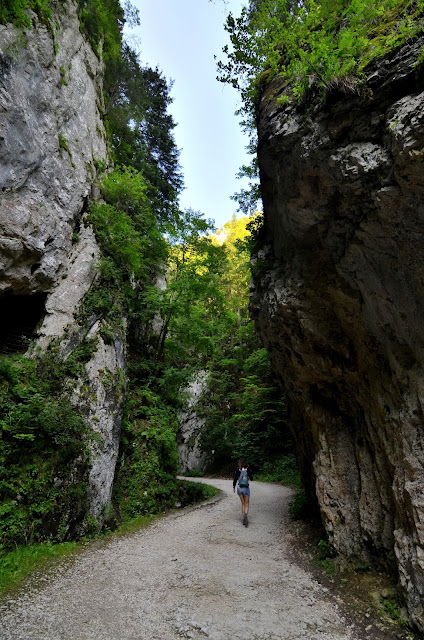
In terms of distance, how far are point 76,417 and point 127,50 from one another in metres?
22.2

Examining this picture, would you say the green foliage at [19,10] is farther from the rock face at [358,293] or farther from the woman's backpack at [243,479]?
the woman's backpack at [243,479]

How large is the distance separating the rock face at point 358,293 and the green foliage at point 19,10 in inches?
288

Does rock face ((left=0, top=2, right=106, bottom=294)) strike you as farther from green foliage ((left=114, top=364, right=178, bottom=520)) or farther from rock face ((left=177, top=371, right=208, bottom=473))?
rock face ((left=177, top=371, right=208, bottom=473))

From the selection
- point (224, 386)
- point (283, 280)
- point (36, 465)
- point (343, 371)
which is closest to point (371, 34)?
point (283, 280)

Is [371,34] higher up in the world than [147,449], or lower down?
higher up

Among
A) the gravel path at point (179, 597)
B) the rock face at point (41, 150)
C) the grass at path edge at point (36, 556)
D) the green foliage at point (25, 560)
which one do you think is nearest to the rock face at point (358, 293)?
the gravel path at point (179, 597)

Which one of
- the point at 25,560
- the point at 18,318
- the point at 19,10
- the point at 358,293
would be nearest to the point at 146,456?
the point at 25,560

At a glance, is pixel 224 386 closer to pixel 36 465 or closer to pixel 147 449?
pixel 147 449

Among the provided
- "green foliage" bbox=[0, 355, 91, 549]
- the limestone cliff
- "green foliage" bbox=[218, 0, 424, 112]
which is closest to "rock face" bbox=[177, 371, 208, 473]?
the limestone cliff

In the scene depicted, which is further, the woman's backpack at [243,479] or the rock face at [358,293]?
the woman's backpack at [243,479]

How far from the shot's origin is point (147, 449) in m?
10.7

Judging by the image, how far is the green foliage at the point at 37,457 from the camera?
6.03 meters

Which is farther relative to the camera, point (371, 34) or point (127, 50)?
point (127, 50)

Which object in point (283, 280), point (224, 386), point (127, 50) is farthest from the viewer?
point (224, 386)
